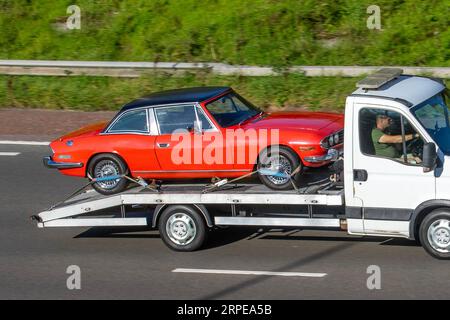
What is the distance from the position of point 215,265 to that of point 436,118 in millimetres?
3005

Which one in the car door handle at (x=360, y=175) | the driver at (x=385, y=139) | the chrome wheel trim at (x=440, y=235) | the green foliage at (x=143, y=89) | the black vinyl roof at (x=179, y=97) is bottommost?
the chrome wheel trim at (x=440, y=235)

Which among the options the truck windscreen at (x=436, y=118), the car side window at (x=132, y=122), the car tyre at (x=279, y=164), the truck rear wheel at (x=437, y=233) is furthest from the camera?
the car side window at (x=132, y=122)

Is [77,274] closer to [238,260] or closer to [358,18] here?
[238,260]

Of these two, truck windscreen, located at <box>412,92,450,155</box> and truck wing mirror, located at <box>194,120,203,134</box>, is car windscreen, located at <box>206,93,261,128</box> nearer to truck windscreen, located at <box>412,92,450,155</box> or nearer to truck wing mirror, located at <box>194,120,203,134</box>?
truck wing mirror, located at <box>194,120,203,134</box>

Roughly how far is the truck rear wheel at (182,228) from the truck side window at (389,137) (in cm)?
222

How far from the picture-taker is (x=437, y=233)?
32.3 ft

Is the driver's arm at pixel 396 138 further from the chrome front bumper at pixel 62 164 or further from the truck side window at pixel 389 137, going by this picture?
the chrome front bumper at pixel 62 164

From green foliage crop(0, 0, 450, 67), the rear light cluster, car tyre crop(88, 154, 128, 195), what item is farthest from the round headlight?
green foliage crop(0, 0, 450, 67)

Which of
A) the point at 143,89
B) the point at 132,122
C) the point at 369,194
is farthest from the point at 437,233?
the point at 143,89

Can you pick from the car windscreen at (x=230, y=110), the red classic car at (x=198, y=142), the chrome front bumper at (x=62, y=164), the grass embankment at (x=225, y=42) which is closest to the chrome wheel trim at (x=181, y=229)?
the red classic car at (x=198, y=142)

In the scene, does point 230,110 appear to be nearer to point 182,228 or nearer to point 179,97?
point 179,97

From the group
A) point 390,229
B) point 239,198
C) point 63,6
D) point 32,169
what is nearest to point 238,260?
point 239,198

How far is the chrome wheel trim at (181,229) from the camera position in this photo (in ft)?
A: 35.9
